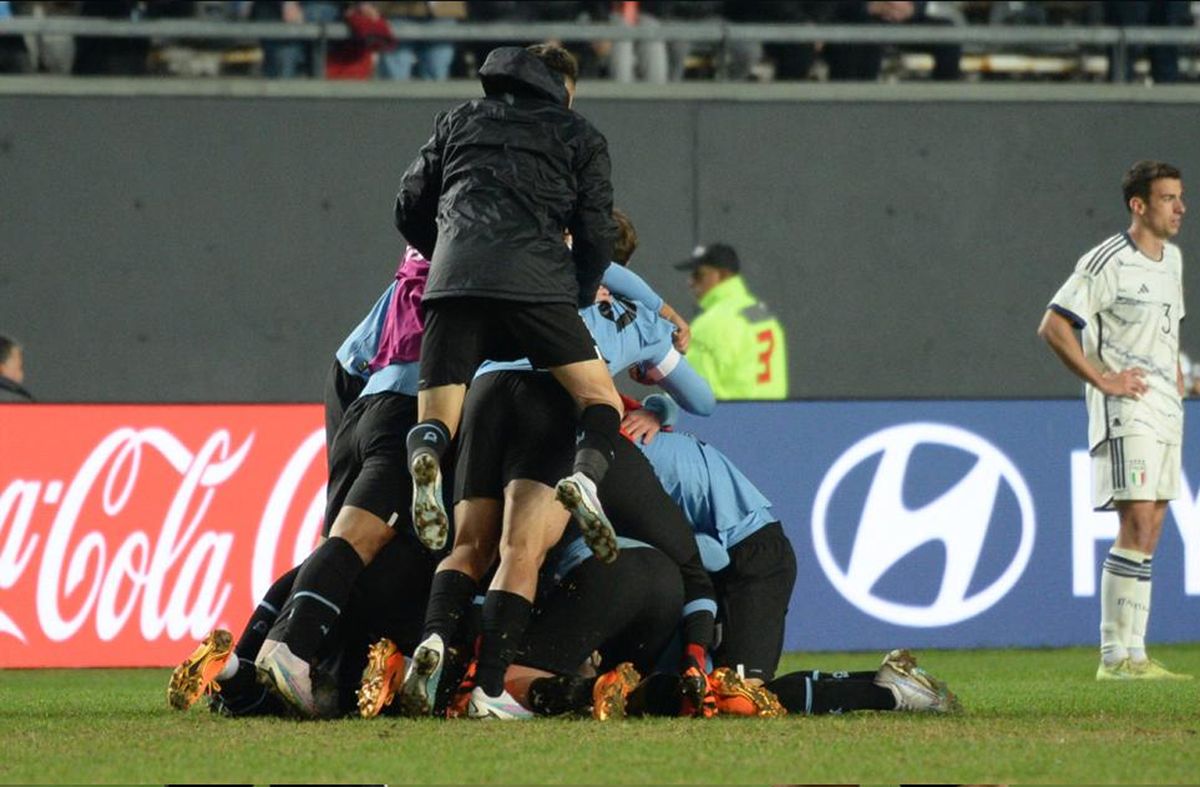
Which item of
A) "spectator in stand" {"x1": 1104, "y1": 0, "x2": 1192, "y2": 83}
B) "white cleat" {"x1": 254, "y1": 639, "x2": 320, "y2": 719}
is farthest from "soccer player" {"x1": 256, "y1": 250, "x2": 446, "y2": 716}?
"spectator in stand" {"x1": 1104, "y1": 0, "x2": 1192, "y2": 83}

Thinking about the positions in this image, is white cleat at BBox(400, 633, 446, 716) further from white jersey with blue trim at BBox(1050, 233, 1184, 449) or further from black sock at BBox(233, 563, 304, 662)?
white jersey with blue trim at BBox(1050, 233, 1184, 449)

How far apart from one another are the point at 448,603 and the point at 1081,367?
3.90 meters

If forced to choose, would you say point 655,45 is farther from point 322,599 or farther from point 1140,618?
point 322,599

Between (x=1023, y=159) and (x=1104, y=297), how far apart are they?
7910 mm

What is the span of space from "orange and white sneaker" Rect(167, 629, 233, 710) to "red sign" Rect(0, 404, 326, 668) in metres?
3.48

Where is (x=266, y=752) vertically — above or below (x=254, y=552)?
above

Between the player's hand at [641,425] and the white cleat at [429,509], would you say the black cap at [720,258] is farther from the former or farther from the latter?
the white cleat at [429,509]

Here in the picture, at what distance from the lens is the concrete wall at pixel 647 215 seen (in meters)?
16.4

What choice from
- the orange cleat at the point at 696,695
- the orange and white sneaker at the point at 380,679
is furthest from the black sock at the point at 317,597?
the orange cleat at the point at 696,695

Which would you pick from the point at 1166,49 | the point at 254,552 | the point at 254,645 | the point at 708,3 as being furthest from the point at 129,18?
the point at 254,645

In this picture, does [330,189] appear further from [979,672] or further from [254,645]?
[254,645]

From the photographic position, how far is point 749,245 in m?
17.1

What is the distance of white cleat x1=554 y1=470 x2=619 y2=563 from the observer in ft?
21.3

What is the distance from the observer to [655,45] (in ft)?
55.0
